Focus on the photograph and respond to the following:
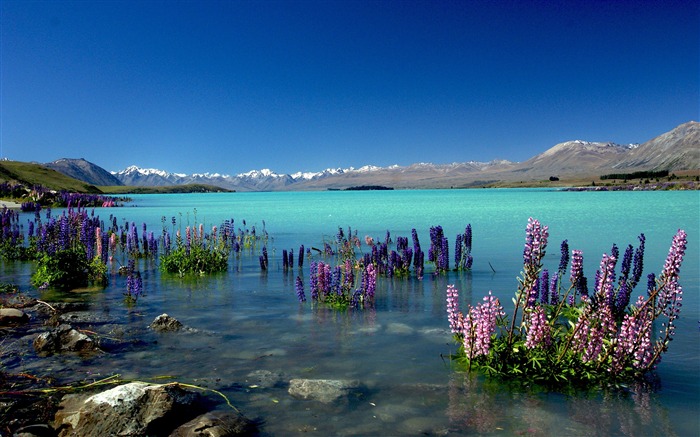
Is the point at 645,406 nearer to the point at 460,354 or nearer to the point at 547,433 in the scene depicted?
the point at 547,433

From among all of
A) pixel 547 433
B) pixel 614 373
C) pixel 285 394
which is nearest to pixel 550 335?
pixel 614 373

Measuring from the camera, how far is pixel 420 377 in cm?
750

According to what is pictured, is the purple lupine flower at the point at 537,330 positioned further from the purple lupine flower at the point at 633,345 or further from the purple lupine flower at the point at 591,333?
the purple lupine flower at the point at 633,345

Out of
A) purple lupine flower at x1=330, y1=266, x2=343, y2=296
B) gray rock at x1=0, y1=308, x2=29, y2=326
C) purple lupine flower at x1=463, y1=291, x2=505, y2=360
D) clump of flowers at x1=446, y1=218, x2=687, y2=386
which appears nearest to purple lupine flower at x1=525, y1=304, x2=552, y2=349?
A: clump of flowers at x1=446, y1=218, x2=687, y2=386

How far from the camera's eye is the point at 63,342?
8.63 meters

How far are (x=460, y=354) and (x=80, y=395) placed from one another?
19.2ft

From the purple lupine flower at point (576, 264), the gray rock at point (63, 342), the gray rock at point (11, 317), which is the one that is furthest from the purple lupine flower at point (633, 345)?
the gray rock at point (11, 317)

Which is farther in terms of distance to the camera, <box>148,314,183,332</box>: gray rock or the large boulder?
<box>148,314,183,332</box>: gray rock

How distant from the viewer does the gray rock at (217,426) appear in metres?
5.54

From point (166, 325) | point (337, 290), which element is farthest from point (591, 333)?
point (166, 325)

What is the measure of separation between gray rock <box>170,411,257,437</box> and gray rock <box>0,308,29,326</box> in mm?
6986

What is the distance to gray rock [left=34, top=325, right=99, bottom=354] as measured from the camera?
27.8 ft

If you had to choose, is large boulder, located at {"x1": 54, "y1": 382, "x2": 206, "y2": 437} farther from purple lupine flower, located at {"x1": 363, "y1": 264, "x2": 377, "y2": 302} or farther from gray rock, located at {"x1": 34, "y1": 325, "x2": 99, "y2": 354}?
purple lupine flower, located at {"x1": 363, "y1": 264, "x2": 377, "y2": 302}

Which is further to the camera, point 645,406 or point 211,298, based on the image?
point 211,298
